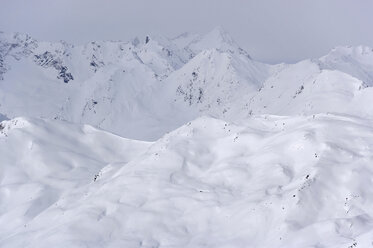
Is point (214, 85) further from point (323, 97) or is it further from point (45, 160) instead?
point (45, 160)

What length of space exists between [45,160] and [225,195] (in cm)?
1707

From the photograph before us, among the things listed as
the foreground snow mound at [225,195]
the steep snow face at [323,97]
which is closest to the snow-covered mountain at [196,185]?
the foreground snow mound at [225,195]

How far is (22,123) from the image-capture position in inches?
1766

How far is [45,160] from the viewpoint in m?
40.8

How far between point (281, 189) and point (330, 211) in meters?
2.87

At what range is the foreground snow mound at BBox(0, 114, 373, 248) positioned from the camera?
2506 centimetres

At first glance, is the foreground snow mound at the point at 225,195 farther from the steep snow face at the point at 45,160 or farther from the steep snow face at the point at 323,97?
the steep snow face at the point at 323,97

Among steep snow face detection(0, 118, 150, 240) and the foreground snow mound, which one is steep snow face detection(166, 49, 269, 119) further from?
the foreground snow mound

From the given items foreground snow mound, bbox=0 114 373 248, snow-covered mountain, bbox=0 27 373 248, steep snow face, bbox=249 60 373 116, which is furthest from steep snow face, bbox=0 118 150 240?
steep snow face, bbox=249 60 373 116

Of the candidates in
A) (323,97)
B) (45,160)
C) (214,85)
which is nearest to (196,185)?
(45,160)

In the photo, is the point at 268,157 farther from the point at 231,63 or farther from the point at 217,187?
the point at 231,63

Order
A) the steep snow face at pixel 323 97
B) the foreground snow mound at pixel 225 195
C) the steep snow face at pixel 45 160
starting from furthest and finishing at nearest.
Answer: the steep snow face at pixel 323 97 → the steep snow face at pixel 45 160 → the foreground snow mound at pixel 225 195

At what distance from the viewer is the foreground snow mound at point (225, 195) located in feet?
82.2

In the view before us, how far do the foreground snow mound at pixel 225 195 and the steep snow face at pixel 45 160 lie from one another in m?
0.22
